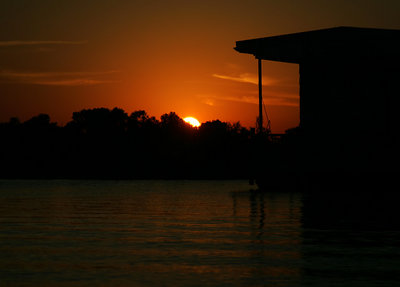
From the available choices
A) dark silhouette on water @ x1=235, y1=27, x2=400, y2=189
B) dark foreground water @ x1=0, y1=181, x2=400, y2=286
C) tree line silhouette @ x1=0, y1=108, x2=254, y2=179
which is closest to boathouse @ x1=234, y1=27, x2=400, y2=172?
dark silhouette on water @ x1=235, y1=27, x2=400, y2=189

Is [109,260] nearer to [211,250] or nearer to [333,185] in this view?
[211,250]

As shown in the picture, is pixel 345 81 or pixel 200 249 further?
pixel 345 81

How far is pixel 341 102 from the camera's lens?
36406 millimetres

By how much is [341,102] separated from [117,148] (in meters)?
72.6

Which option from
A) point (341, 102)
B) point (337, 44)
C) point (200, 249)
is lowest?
point (200, 249)

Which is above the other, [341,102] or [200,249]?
[341,102]

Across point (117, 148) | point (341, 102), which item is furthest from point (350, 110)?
point (117, 148)

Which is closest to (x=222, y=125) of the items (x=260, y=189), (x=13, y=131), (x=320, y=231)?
(x=13, y=131)

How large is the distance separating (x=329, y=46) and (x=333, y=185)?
5.82 m

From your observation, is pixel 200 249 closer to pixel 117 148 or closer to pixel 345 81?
pixel 345 81

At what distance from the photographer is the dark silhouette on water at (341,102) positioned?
34406 mm

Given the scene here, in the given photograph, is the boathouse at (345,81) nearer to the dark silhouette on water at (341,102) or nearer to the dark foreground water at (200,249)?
the dark silhouette on water at (341,102)

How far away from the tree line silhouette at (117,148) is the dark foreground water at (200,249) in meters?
76.7

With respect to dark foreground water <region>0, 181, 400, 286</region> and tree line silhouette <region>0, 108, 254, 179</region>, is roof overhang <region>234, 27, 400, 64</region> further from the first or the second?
tree line silhouette <region>0, 108, 254, 179</region>
